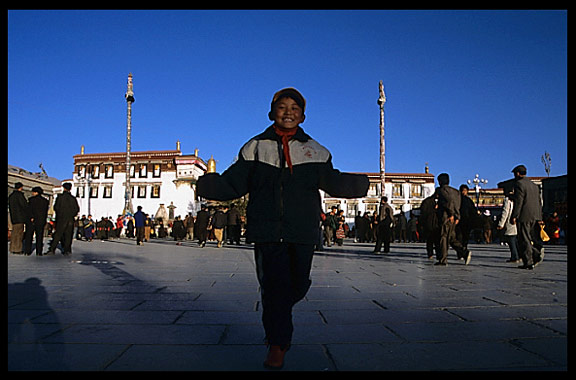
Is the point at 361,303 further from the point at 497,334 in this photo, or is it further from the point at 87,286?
the point at 87,286

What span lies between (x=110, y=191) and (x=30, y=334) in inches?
2259

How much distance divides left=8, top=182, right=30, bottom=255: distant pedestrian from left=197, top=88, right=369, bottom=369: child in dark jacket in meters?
10.2

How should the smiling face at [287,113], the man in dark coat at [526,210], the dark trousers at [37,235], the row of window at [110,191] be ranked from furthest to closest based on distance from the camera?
the row of window at [110,191], the dark trousers at [37,235], the man in dark coat at [526,210], the smiling face at [287,113]

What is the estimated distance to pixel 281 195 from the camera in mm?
2328

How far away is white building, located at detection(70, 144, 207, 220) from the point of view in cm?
5419

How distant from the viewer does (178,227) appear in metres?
23.9

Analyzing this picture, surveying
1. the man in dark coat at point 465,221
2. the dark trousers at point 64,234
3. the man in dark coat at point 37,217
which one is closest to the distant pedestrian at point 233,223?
the dark trousers at point 64,234

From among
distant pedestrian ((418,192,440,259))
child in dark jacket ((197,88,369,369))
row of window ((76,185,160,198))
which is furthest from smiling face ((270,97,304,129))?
row of window ((76,185,160,198))

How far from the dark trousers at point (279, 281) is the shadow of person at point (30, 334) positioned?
3.53ft

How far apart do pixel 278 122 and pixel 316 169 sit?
1.16ft

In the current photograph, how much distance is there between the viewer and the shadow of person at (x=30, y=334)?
7.58ft

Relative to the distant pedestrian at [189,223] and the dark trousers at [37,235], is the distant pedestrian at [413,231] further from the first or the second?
the dark trousers at [37,235]

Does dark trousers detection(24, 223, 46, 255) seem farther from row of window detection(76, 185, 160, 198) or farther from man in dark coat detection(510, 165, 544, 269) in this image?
row of window detection(76, 185, 160, 198)
